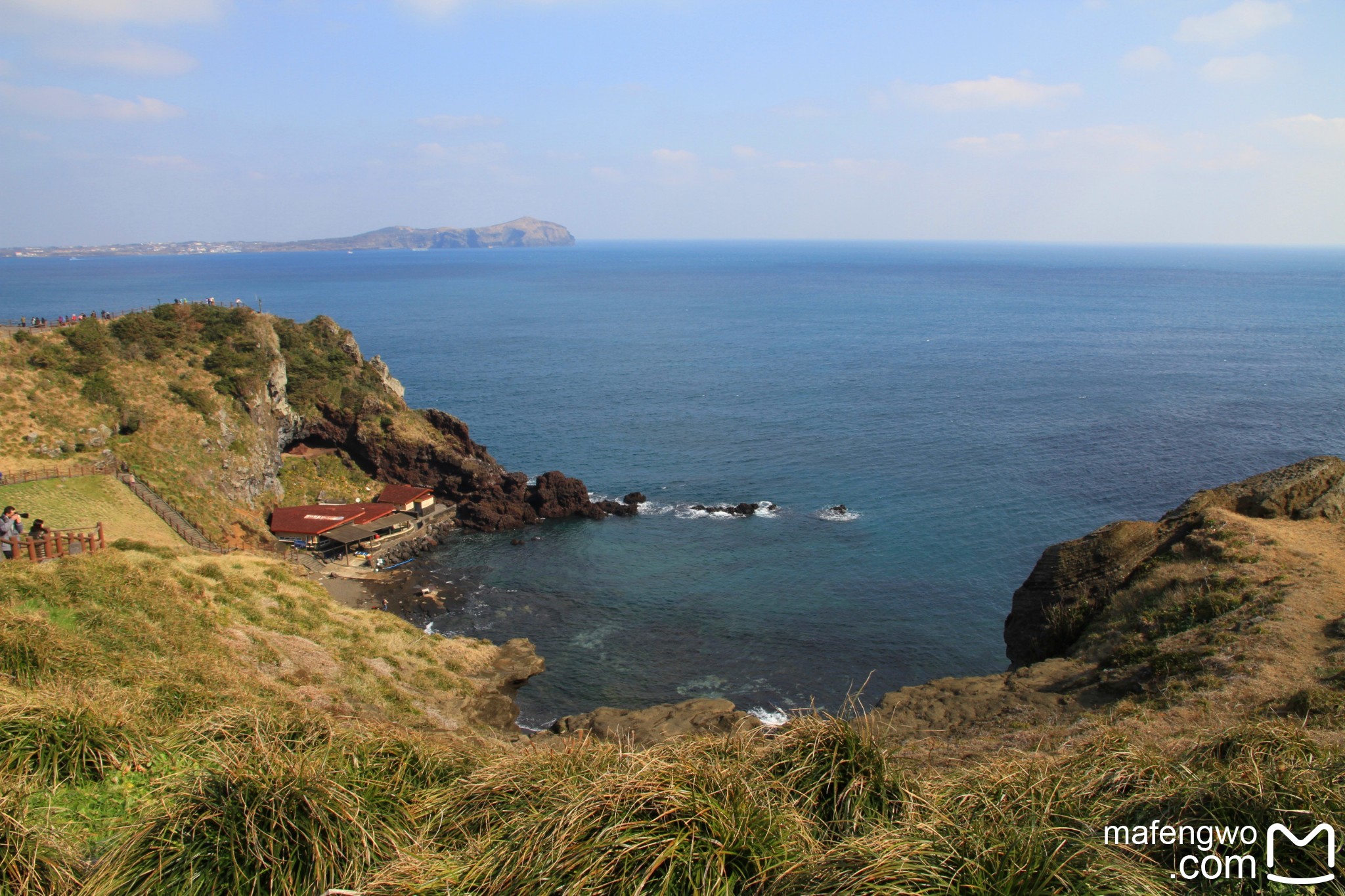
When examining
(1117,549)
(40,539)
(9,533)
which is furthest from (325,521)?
(1117,549)

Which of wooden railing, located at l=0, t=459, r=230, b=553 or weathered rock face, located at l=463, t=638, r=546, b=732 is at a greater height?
wooden railing, located at l=0, t=459, r=230, b=553

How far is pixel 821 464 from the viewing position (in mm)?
66000

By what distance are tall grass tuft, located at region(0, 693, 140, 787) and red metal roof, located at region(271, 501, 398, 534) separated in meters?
42.6

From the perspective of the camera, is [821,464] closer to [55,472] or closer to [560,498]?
[560,498]

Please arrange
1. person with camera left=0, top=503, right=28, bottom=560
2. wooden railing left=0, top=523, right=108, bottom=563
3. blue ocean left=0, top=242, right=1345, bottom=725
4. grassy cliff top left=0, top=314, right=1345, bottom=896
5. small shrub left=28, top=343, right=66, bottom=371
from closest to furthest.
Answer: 1. grassy cliff top left=0, top=314, right=1345, bottom=896
2. wooden railing left=0, top=523, right=108, bottom=563
3. person with camera left=0, top=503, right=28, bottom=560
4. blue ocean left=0, top=242, right=1345, bottom=725
5. small shrub left=28, top=343, right=66, bottom=371

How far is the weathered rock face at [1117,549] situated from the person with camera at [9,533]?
33.9 m

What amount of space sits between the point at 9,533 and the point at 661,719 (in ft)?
72.1

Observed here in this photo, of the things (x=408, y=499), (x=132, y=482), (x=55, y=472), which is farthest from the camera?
(x=408, y=499)

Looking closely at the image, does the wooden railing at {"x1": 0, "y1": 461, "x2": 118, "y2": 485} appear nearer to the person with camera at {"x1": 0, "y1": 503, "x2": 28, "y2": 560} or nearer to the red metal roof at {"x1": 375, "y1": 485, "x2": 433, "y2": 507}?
the person with camera at {"x1": 0, "y1": 503, "x2": 28, "y2": 560}

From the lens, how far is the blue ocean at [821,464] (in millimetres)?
39156

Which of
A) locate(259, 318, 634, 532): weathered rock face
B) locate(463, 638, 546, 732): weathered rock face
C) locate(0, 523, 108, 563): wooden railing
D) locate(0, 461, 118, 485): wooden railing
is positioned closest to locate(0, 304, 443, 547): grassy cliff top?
locate(259, 318, 634, 532): weathered rock face

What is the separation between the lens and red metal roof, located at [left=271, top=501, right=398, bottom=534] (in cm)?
5106

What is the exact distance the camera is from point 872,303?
183625 millimetres

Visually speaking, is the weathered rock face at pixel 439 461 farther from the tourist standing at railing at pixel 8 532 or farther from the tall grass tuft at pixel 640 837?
the tall grass tuft at pixel 640 837
